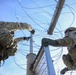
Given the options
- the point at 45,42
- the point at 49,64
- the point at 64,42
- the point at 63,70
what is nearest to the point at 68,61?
the point at 63,70

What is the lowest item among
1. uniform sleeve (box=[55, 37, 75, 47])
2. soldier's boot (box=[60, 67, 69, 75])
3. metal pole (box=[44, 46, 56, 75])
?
soldier's boot (box=[60, 67, 69, 75])

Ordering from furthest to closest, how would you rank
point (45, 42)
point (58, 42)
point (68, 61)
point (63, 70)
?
point (63, 70)
point (68, 61)
point (58, 42)
point (45, 42)

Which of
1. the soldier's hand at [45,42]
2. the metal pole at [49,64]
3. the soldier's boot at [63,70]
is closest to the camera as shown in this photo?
the metal pole at [49,64]

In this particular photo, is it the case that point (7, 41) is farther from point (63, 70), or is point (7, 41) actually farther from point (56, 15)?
point (63, 70)

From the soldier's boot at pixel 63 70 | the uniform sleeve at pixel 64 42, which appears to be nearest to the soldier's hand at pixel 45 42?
the uniform sleeve at pixel 64 42

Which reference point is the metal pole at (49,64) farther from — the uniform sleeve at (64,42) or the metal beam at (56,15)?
the metal beam at (56,15)

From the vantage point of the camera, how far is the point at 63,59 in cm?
750

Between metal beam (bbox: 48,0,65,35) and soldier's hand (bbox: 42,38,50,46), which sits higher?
soldier's hand (bbox: 42,38,50,46)

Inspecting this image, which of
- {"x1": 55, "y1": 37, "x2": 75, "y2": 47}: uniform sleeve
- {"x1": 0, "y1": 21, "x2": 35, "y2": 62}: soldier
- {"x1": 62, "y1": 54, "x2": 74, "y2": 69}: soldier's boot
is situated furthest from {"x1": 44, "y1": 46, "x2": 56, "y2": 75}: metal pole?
{"x1": 62, "y1": 54, "x2": 74, "y2": 69}: soldier's boot

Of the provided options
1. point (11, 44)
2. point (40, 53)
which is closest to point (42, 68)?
point (40, 53)

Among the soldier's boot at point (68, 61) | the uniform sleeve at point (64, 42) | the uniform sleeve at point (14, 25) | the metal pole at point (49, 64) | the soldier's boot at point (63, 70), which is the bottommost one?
the soldier's boot at point (63, 70)

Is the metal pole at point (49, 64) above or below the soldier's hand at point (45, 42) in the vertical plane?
below

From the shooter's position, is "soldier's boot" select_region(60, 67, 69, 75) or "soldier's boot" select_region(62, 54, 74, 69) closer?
"soldier's boot" select_region(62, 54, 74, 69)

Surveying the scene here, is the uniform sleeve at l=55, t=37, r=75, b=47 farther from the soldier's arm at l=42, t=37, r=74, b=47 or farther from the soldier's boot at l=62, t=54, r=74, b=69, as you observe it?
the soldier's boot at l=62, t=54, r=74, b=69
